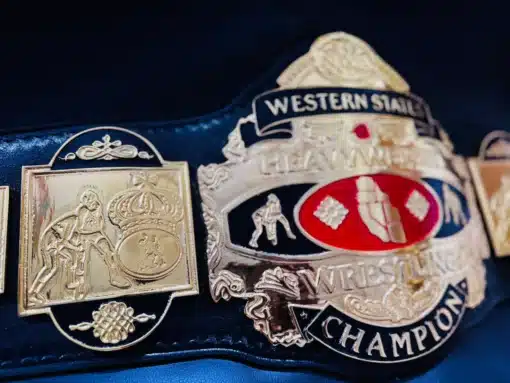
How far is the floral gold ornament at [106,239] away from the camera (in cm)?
94

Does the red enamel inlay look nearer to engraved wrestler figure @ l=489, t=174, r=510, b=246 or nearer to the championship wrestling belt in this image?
the championship wrestling belt

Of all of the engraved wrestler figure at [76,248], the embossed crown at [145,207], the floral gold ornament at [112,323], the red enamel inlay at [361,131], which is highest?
the red enamel inlay at [361,131]

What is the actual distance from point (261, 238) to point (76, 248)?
35 cm

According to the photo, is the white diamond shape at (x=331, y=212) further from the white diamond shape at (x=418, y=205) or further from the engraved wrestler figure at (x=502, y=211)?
the engraved wrestler figure at (x=502, y=211)

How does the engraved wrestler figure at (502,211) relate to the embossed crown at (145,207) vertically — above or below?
below

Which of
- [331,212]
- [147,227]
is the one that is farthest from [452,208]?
[147,227]

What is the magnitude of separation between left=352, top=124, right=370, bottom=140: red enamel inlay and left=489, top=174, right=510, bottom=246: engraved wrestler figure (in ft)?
1.13

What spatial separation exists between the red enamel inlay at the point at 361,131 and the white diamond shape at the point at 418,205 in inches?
6.4

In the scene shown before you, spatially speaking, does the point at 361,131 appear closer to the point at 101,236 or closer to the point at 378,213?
the point at 378,213

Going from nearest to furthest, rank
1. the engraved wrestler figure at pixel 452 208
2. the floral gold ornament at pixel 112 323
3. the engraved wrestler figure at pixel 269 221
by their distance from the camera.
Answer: the floral gold ornament at pixel 112 323 < the engraved wrestler figure at pixel 269 221 < the engraved wrestler figure at pixel 452 208

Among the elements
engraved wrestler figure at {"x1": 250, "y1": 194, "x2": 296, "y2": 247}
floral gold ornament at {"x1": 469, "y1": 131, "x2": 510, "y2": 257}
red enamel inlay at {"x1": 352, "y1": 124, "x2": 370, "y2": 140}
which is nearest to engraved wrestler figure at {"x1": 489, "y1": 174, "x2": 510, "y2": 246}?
floral gold ornament at {"x1": 469, "y1": 131, "x2": 510, "y2": 257}

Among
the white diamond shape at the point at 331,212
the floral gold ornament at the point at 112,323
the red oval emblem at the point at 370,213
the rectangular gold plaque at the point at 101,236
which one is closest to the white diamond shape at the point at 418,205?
the red oval emblem at the point at 370,213

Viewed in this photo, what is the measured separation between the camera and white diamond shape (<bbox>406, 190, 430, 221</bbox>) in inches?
45.2

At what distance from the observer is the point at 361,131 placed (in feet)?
3.92
